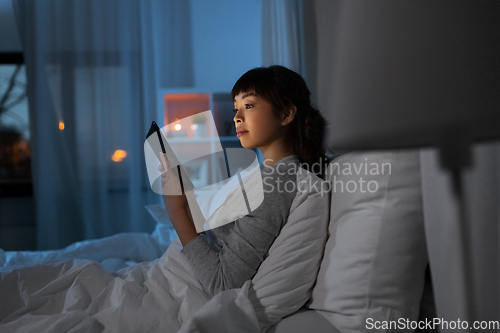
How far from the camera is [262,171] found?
812mm

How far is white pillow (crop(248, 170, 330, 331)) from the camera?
0.64m

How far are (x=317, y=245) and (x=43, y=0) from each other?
9.49ft

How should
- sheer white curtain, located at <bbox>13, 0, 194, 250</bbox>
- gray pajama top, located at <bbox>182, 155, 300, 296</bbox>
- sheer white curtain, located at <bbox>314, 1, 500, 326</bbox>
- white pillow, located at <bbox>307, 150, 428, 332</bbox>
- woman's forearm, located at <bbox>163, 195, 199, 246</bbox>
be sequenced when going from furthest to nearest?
A: 1. sheer white curtain, located at <bbox>13, 0, 194, 250</bbox>
2. woman's forearm, located at <bbox>163, 195, 199, 246</bbox>
3. gray pajama top, located at <bbox>182, 155, 300, 296</bbox>
4. white pillow, located at <bbox>307, 150, 428, 332</bbox>
5. sheer white curtain, located at <bbox>314, 1, 500, 326</bbox>

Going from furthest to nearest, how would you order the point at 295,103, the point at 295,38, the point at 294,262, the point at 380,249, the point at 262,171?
the point at 295,38 < the point at 295,103 < the point at 262,171 < the point at 294,262 < the point at 380,249

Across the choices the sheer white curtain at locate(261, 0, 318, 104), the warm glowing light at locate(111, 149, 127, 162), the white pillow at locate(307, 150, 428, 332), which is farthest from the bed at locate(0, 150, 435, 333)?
the warm glowing light at locate(111, 149, 127, 162)

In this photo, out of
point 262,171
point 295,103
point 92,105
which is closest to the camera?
point 262,171

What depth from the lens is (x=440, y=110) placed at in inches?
9.0

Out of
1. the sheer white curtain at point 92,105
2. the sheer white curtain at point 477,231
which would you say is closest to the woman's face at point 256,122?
the sheer white curtain at point 477,231

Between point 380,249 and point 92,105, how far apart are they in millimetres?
2508

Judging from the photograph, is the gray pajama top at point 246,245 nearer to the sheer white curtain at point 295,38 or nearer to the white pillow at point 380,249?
the white pillow at point 380,249

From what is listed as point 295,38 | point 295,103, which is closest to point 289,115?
point 295,103

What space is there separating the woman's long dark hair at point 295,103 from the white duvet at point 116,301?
1.31 feet

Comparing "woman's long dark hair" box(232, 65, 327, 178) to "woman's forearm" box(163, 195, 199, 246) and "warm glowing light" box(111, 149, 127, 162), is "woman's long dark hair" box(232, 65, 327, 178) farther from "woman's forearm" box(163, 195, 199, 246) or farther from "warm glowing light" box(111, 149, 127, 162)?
"warm glowing light" box(111, 149, 127, 162)

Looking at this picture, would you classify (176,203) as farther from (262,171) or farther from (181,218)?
(262,171)
